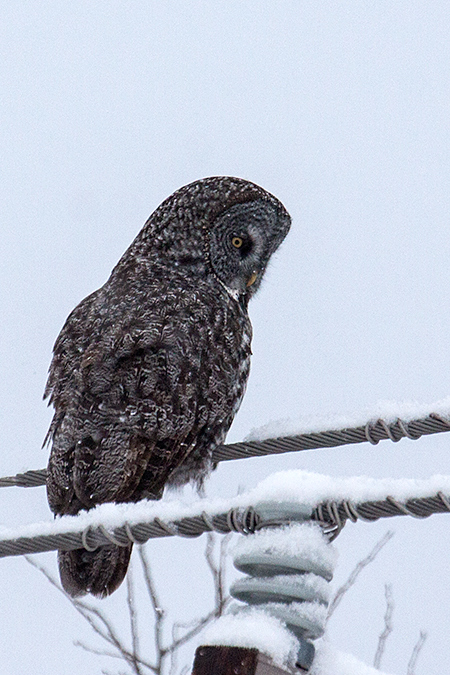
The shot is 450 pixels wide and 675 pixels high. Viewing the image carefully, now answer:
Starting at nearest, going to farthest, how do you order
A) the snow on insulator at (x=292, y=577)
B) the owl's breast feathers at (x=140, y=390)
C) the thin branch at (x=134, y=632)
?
the snow on insulator at (x=292, y=577) → the owl's breast feathers at (x=140, y=390) → the thin branch at (x=134, y=632)

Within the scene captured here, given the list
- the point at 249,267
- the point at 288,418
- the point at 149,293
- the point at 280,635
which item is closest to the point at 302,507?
the point at 280,635

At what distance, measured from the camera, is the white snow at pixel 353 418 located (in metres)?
2.68

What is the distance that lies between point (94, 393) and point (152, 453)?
33 centimetres

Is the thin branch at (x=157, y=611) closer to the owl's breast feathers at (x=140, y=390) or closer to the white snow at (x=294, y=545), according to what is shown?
the owl's breast feathers at (x=140, y=390)

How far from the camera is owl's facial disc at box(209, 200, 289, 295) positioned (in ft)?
17.2

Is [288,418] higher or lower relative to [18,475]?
higher

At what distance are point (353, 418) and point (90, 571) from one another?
137cm

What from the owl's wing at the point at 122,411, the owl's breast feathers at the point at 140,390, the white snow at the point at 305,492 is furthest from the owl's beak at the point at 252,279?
the white snow at the point at 305,492

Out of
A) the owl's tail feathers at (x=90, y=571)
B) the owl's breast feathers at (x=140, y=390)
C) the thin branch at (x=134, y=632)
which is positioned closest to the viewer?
the owl's tail feathers at (x=90, y=571)

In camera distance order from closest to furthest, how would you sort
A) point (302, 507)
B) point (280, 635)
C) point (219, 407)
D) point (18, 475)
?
point (280, 635), point (302, 507), point (18, 475), point (219, 407)

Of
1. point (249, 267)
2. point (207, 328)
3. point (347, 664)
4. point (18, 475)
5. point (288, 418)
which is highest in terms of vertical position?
point (249, 267)

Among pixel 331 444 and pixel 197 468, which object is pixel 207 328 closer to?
pixel 197 468

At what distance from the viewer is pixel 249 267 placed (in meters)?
5.35

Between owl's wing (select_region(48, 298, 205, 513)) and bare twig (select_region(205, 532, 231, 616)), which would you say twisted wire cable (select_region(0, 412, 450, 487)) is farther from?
bare twig (select_region(205, 532, 231, 616))
